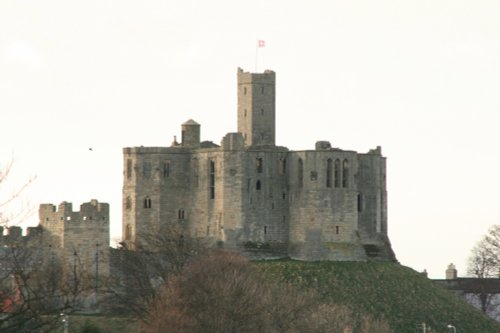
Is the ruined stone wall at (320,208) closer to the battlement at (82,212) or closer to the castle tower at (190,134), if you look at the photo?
the castle tower at (190,134)

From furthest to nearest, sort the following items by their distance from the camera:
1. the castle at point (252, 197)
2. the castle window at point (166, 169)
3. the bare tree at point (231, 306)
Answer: the castle window at point (166, 169) → the castle at point (252, 197) → the bare tree at point (231, 306)

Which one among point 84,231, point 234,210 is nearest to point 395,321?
point 234,210

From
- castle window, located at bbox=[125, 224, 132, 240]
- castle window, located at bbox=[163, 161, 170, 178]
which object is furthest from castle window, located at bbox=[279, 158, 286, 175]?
castle window, located at bbox=[125, 224, 132, 240]

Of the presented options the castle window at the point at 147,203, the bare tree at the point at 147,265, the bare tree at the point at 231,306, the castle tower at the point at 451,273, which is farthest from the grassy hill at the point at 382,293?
the castle tower at the point at 451,273

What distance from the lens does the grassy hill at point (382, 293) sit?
115 m

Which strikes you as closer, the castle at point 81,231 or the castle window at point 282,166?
the castle at point 81,231

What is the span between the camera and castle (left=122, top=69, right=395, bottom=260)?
116438mm

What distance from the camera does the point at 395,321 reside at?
11438 cm

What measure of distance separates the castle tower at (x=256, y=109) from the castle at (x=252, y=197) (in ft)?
1.58

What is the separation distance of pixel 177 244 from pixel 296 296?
9.75 meters

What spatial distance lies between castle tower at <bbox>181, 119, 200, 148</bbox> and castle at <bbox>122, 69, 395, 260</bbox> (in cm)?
29

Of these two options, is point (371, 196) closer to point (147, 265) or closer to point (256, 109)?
point (256, 109)

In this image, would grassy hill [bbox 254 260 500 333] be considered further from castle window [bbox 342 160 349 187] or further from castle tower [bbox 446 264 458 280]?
castle tower [bbox 446 264 458 280]

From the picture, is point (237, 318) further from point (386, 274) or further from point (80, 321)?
point (386, 274)
